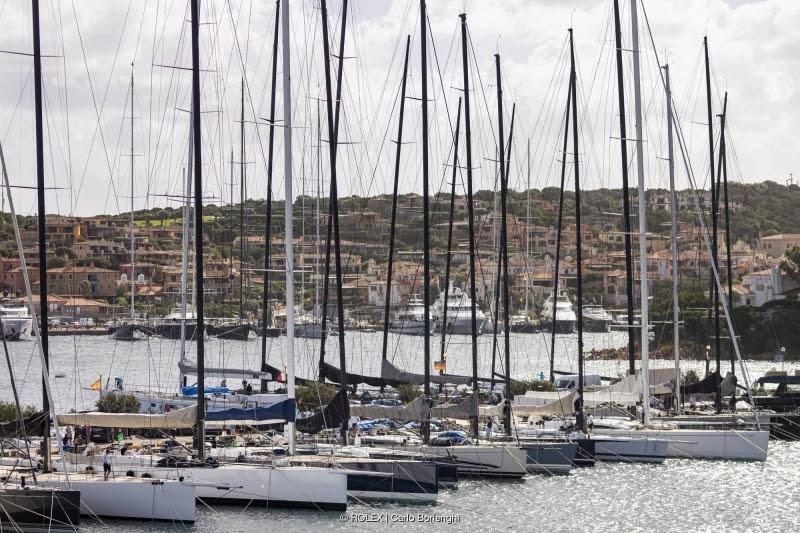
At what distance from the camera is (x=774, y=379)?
177ft

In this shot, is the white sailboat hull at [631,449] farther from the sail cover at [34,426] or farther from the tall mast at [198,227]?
the sail cover at [34,426]

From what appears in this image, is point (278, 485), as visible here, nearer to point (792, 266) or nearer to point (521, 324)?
point (792, 266)

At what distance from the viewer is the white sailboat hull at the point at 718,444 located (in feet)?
141

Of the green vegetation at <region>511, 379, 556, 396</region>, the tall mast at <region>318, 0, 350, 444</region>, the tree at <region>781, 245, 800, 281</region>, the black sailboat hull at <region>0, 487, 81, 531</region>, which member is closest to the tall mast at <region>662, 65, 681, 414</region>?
the green vegetation at <region>511, 379, 556, 396</region>

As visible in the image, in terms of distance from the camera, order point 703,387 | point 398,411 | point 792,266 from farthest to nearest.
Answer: point 792,266, point 703,387, point 398,411

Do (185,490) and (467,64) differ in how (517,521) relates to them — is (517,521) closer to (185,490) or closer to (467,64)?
(185,490)

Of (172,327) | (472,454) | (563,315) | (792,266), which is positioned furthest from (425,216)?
(563,315)

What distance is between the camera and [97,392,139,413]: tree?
45.0 meters

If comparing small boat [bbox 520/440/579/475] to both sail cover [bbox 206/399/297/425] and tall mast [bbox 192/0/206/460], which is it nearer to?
sail cover [bbox 206/399/297/425]

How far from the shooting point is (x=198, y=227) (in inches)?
1254

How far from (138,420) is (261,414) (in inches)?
130

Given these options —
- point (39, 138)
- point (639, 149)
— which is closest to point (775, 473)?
point (639, 149)

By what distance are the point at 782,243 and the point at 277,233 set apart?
243ft

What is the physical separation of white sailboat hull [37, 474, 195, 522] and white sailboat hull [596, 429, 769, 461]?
17.9 metres
